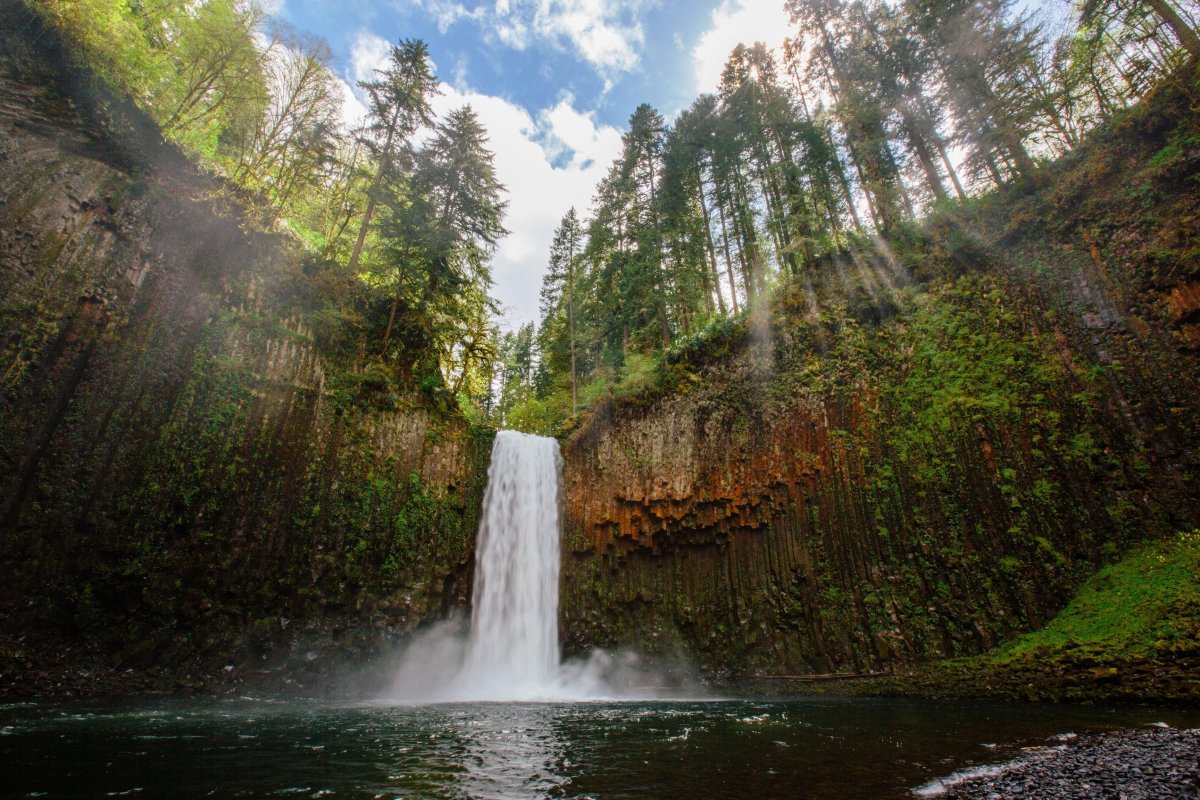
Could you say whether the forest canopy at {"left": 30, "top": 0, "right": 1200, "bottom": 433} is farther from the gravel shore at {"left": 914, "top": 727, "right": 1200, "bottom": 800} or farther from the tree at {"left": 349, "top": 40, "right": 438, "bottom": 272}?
the gravel shore at {"left": 914, "top": 727, "right": 1200, "bottom": 800}

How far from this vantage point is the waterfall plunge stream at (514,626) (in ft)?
40.9

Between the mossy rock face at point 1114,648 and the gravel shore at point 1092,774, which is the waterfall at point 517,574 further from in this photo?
the gravel shore at point 1092,774

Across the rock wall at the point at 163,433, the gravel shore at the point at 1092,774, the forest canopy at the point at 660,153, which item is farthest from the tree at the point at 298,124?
the gravel shore at the point at 1092,774

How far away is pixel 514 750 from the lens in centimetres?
482

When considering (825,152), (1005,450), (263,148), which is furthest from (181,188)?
(825,152)

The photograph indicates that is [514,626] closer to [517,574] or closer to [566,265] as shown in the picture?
[517,574]

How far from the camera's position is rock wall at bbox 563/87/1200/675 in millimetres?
8773

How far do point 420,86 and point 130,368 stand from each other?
14150 millimetres

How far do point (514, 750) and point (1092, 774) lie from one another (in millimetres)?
4666

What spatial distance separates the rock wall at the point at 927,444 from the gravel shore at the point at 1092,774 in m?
5.62

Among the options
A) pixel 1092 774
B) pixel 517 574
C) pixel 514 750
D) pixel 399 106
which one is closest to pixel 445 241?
pixel 399 106

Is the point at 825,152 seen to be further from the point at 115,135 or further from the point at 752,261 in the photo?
the point at 115,135

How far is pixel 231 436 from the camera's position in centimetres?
1052

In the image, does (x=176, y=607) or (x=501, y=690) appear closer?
(x=176, y=607)
